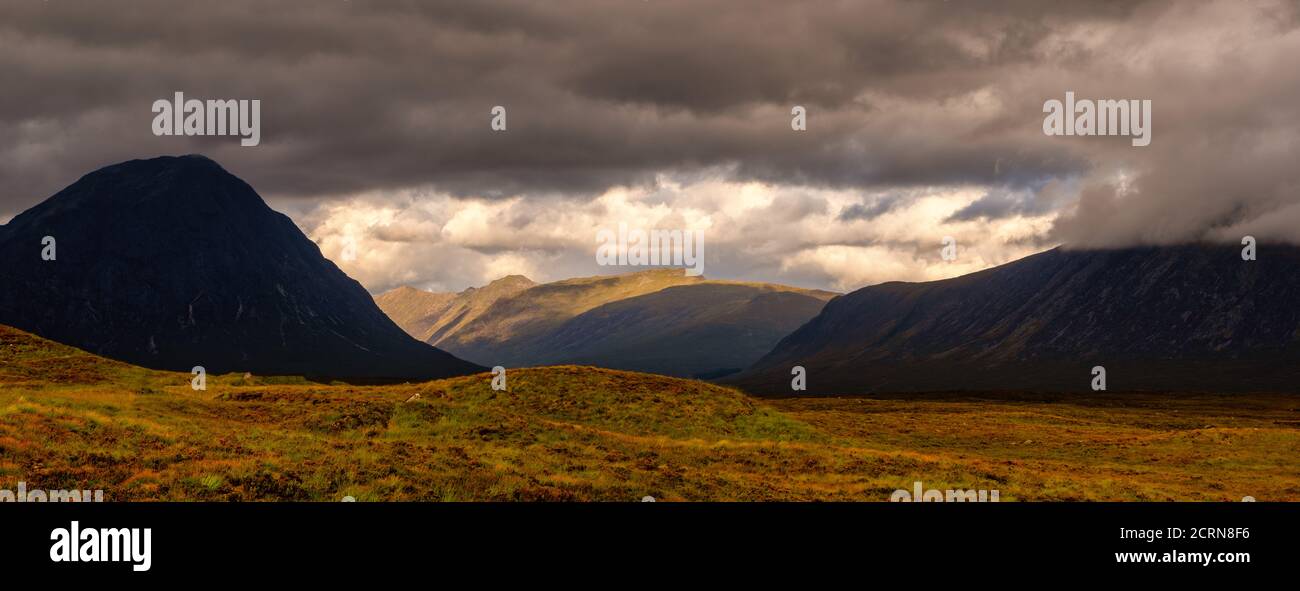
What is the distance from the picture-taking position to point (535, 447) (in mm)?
46719

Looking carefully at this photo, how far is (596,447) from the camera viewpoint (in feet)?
162

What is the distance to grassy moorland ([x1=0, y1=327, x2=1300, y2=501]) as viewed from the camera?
99.1ft

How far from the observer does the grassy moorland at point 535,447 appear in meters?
30.2

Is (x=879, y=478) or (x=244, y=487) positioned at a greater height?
(x=244, y=487)

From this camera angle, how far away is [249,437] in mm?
40875
